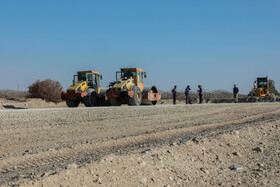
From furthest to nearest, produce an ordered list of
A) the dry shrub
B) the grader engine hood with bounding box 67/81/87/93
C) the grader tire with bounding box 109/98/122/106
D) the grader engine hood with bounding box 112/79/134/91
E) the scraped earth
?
the dry shrub < the grader engine hood with bounding box 67/81/87/93 < the grader tire with bounding box 109/98/122/106 < the grader engine hood with bounding box 112/79/134/91 < the scraped earth

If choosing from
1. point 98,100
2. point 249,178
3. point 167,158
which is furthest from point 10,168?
point 98,100

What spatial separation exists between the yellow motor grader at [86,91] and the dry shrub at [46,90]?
13.6 metres

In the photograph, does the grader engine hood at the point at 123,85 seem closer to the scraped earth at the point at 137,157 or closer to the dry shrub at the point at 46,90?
the scraped earth at the point at 137,157

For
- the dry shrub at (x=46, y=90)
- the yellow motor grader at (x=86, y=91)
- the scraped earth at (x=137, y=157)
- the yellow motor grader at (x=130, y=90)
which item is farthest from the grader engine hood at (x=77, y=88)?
the dry shrub at (x=46, y=90)

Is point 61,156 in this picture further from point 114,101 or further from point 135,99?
point 114,101

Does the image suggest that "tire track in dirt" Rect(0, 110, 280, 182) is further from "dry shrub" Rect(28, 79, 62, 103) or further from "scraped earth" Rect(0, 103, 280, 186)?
"dry shrub" Rect(28, 79, 62, 103)

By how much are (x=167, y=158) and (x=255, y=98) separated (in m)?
36.2

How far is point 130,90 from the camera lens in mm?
Answer: 23156

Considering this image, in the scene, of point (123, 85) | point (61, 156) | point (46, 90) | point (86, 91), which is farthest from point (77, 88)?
point (61, 156)

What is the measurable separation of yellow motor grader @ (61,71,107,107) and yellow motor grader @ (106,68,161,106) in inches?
35.3

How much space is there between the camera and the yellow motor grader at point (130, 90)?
907 inches

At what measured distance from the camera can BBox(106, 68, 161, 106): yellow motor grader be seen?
23047 millimetres

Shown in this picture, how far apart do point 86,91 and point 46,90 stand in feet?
49.0

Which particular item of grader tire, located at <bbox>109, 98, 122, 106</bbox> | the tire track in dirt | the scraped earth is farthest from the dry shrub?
the tire track in dirt
